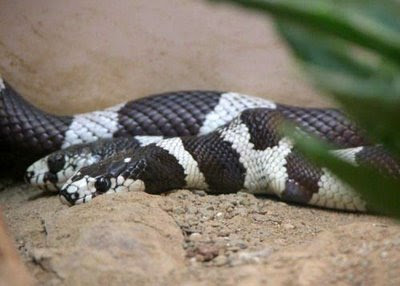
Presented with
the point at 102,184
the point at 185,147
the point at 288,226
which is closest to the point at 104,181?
the point at 102,184

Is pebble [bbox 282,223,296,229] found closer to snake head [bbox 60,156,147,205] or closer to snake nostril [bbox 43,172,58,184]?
snake head [bbox 60,156,147,205]

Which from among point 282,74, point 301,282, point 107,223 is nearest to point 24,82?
point 282,74

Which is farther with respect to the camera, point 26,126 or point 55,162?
point 26,126

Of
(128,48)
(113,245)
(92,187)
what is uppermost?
(128,48)

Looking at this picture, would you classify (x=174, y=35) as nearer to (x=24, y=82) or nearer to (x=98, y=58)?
(x=98, y=58)

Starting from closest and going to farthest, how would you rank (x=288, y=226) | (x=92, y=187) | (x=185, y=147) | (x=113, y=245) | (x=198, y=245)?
1. (x=113, y=245)
2. (x=198, y=245)
3. (x=288, y=226)
4. (x=92, y=187)
5. (x=185, y=147)

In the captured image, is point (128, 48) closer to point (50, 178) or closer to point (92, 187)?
point (50, 178)

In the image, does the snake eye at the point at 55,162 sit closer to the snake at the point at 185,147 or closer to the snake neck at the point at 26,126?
the snake at the point at 185,147

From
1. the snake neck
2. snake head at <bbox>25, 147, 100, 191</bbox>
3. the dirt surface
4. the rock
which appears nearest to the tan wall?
the snake neck
